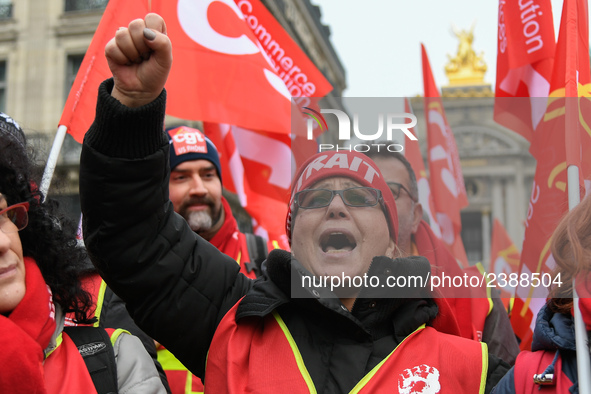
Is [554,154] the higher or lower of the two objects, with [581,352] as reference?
higher

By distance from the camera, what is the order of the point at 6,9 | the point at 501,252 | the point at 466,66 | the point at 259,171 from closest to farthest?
the point at 259,171 < the point at 501,252 < the point at 466,66 < the point at 6,9

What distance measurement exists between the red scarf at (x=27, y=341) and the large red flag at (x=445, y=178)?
117 inches

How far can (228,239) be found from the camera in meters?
4.05

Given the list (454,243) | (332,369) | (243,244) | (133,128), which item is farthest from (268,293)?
(454,243)

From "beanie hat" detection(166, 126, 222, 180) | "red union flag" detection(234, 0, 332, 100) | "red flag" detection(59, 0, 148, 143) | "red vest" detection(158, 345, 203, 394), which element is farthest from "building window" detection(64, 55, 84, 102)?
"red vest" detection(158, 345, 203, 394)

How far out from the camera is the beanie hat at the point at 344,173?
2.23 m

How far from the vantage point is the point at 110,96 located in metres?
1.89

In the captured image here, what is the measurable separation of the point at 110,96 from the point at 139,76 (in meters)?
0.09

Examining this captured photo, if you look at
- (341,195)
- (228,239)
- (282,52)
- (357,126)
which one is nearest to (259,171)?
(282,52)

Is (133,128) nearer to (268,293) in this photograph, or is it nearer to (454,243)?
(268,293)

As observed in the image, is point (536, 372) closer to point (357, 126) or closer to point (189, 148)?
point (357, 126)

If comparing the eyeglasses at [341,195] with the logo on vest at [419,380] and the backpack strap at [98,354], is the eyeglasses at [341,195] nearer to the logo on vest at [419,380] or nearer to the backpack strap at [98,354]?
the logo on vest at [419,380]

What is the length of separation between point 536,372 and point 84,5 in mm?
17991

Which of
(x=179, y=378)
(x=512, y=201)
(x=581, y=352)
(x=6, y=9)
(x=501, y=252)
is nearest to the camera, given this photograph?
(x=581, y=352)
